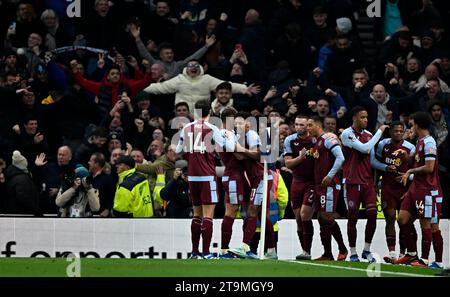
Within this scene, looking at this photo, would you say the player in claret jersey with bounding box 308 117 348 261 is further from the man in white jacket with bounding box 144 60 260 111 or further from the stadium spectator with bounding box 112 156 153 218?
the man in white jacket with bounding box 144 60 260 111

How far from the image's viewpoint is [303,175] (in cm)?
2152

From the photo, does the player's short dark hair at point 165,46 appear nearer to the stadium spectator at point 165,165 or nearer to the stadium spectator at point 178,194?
the stadium spectator at point 165,165

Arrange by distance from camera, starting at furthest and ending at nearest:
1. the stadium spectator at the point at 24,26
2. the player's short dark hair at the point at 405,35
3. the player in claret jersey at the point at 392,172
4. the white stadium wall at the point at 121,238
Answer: the stadium spectator at the point at 24,26 → the player's short dark hair at the point at 405,35 → the white stadium wall at the point at 121,238 → the player in claret jersey at the point at 392,172

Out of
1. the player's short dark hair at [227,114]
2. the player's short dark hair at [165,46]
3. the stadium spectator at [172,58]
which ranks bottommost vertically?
the player's short dark hair at [227,114]

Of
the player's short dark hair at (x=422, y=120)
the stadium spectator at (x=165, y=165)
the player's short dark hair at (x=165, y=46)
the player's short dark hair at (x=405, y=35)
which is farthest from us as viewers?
the player's short dark hair at (x=165, y=46)

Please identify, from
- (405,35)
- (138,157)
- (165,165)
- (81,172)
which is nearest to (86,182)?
(81,172)

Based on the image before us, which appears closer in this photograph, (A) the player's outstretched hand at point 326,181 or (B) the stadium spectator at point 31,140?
(A) the player's outstretched hand at point 326,181

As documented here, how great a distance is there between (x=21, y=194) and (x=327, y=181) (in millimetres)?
5735

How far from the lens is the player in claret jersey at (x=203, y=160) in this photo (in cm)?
2061

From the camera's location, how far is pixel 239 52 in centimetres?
2664

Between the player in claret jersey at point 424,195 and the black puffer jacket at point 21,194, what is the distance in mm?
6710

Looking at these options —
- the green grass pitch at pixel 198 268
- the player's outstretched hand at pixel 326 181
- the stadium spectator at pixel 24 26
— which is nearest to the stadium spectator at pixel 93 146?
the stadium spectator at pixel 24 26

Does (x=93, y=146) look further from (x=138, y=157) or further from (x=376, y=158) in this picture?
(x=376, y=158)

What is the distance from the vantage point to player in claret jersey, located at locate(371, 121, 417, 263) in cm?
2122
